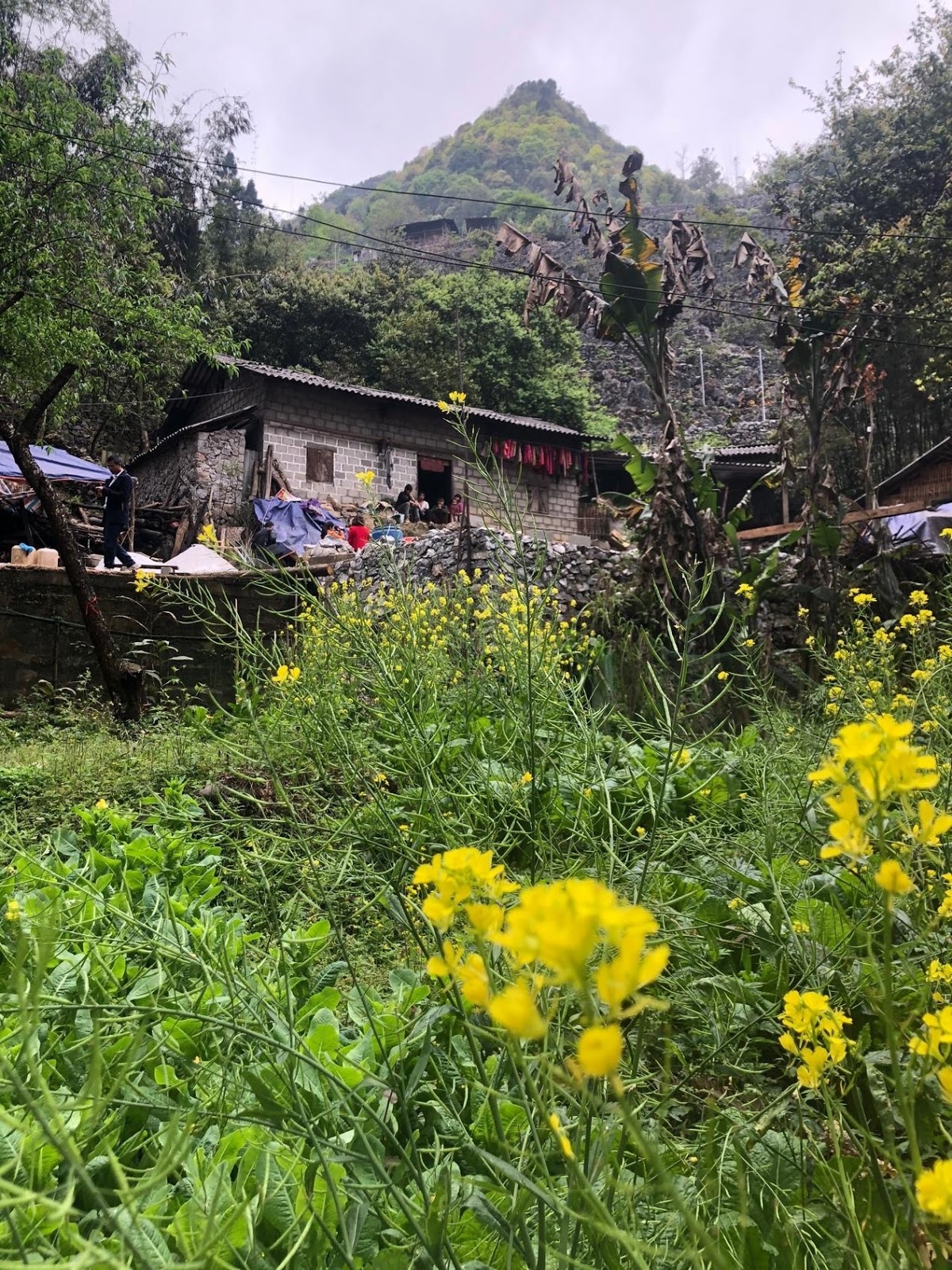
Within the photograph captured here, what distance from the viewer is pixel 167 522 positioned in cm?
1495

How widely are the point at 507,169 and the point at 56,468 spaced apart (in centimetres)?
6782

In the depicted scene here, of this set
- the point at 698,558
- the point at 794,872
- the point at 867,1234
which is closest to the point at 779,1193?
the point at 867,1234

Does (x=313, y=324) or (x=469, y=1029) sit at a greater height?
(x=313, y=324)

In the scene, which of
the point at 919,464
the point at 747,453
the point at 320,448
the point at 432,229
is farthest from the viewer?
the point at 432,229

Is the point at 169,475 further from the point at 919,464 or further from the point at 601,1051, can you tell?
the point at 601,1051

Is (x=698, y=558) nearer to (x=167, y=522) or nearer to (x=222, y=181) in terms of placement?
(x=167, y=522)

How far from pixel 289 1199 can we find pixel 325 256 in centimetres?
4579

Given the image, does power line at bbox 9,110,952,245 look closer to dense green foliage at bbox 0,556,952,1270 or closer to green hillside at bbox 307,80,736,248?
dense green foliage at bbox 0,556,952,1270

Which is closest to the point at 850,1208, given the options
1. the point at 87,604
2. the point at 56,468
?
the point at 87,604

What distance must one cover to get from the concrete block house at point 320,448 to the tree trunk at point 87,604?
819 cm

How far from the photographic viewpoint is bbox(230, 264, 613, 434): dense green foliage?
20.2 metres

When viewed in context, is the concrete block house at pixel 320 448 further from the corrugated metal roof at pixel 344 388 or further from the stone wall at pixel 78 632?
the stone wall at pixel 78 632

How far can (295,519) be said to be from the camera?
13797 mm

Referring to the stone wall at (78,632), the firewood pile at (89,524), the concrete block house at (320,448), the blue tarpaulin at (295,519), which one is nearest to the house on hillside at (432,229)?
the concrete block house at (320,448)
